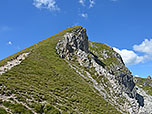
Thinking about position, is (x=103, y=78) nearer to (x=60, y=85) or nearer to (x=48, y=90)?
(x=60, y=85)

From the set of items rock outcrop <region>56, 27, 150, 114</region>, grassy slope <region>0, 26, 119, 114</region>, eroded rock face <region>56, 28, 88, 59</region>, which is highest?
eroded rock face <region>56, 28, 88, 59</region>

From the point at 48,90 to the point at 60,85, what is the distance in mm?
6104

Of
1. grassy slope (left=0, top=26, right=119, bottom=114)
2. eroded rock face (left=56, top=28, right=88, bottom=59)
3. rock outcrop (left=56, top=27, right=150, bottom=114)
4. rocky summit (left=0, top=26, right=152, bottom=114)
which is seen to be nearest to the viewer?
rocky summit (left=0, top=26, right=152, bottom=114)

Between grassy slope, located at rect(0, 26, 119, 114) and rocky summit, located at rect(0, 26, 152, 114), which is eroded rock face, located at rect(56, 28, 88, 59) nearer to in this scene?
rocky summit, located at rect(0, 26, 152, 114)

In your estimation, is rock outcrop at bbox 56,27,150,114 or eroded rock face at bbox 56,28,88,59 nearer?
rock outcrop at bbox 56,27,150,114

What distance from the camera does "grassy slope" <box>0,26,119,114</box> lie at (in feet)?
69.3

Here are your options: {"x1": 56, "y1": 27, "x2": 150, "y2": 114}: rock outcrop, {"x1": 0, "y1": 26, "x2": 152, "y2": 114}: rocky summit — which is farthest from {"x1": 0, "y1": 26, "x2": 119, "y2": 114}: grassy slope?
{"x1": 56, "y1": 27, "x2": 150, "y2": 114}: rock outcrop

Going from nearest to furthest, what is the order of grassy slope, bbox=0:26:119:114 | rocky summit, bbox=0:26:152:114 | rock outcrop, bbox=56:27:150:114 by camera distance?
rocky summit, bbox=0:26:152:114
grassy slope, bbox=0:26:119:114
rock outcrop, bbox=56:27:150:114

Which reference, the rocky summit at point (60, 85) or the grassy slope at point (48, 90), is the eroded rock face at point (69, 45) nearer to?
the rocky summit at point (60, 85)

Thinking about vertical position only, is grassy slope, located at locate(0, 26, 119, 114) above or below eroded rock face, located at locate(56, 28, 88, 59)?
below

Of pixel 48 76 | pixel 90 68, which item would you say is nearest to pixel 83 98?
pixel 48 76

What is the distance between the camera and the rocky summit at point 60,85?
2081 cm

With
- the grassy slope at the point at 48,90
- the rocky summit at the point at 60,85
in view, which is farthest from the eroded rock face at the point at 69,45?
the grassy slope at the point at 48,90

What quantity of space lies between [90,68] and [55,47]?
21.3m
